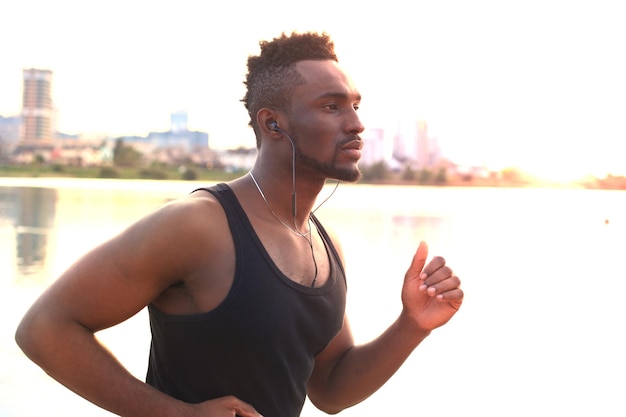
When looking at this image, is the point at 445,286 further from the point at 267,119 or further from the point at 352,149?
the point at 267,119

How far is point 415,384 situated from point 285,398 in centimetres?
289

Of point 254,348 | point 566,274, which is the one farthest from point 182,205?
point 566,274

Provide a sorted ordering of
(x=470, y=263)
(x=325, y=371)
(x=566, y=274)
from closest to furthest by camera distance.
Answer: (x=325, y=371)
(x=566, y=274)
(x=470, y=263)

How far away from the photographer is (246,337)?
1514 millimetres

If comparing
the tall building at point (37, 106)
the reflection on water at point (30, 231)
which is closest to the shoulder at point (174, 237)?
the reflection on water at point (30, 231)

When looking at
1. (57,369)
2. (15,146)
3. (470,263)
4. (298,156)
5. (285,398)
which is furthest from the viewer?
(15,146)

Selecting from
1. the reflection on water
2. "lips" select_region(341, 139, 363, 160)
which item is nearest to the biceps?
"lips" select_region(341, 139, 363, 160)

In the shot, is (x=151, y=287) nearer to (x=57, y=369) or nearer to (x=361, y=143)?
(x=57, y=369)

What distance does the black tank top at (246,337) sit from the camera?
1.51 meters

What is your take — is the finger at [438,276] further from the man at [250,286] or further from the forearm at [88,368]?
the forearm at [88,368]

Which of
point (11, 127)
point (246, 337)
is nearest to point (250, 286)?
point (246, 337)

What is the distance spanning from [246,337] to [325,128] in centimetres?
52

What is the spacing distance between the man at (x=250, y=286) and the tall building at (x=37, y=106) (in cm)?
10320

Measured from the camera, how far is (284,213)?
1.78 meters
